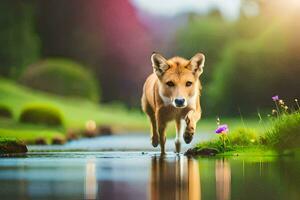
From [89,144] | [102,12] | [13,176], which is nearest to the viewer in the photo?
[13,176]

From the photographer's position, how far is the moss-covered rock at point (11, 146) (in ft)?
29.7

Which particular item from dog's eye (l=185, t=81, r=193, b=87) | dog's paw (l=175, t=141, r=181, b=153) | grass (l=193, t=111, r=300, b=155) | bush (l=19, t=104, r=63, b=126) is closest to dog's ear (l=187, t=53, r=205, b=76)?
dog's eye (l=185, t=81, r=193, b=87)

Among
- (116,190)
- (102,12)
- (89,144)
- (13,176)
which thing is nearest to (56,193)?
(116,190)

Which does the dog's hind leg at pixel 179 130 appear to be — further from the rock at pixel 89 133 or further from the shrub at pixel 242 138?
the rock at pixel 89 133

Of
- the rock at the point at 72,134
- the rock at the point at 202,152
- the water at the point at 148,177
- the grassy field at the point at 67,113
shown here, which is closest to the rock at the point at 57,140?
the grassy field at the point at 67,113

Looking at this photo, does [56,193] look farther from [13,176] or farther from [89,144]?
[89,144]

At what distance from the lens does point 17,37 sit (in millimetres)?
11273

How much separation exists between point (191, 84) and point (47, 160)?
1666 mm

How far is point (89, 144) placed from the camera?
1021cm

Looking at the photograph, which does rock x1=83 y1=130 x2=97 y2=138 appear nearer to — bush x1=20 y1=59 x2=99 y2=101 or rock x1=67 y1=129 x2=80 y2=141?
rock x1=67 y1=129 x2=80 y2=141

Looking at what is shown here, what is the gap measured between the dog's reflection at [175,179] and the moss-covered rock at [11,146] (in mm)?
1691

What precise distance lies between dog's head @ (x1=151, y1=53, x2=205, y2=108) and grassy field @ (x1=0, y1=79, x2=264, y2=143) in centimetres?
243

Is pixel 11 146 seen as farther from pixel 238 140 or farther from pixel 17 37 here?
pixel 17 37

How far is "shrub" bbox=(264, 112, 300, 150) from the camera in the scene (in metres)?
8.62
